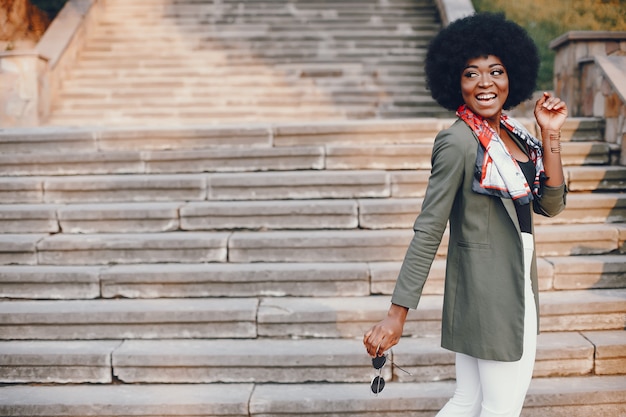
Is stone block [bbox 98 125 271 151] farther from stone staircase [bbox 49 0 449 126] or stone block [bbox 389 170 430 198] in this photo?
stone staircase [bbox 49 0 449 126]

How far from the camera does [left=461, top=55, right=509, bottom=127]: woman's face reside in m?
1.90

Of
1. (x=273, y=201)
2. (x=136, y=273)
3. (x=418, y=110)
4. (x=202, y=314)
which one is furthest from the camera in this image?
(x=418, y=110)

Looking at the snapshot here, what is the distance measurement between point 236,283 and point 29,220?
5.84 feet

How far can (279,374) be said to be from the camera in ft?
10.9

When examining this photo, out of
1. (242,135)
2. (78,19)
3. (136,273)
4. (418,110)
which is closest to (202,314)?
(136,273)

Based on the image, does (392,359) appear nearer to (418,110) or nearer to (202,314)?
(202,314)

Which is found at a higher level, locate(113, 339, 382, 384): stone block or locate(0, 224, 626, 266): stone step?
locate(0, 224, 626, 266): stone step

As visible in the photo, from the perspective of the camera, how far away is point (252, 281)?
3807mm

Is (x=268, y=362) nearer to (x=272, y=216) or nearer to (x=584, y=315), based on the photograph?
(x=272, y=216)

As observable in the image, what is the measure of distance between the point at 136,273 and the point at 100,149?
5.28 feet

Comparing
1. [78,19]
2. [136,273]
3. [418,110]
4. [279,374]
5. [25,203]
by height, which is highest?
[78,19]

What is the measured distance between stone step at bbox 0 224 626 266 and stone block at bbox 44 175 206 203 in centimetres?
52

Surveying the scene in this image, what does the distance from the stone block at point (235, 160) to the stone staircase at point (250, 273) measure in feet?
0.04

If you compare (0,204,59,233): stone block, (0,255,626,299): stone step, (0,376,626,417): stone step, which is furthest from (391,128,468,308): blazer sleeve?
(0,204,59,233): stone block
